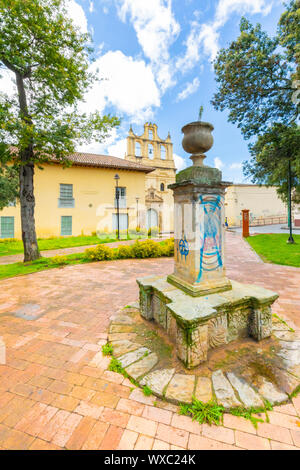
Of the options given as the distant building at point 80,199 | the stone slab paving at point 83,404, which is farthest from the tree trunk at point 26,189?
the distant building at point 80,199

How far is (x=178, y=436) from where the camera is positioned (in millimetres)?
1524

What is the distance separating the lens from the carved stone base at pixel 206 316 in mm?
2148

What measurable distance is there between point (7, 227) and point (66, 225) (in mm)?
4556

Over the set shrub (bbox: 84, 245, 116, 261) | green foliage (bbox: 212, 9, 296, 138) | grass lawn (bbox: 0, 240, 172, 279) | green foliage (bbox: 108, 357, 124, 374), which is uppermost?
green foliage (bbox: 212, 9, 296, 138)

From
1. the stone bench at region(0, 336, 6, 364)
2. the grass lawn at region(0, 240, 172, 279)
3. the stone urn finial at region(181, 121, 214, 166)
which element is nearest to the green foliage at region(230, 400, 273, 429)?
the stone bench at region(0, 336, 6, 364)

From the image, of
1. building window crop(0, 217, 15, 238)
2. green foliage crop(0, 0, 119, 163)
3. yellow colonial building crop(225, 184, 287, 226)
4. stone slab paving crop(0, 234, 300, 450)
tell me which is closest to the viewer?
stone slab paving crop(0, 234, 300, 450)

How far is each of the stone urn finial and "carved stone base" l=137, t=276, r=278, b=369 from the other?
187cm

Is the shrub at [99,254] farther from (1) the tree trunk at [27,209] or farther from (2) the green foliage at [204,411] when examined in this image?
(2) the green foliage at [204,411]

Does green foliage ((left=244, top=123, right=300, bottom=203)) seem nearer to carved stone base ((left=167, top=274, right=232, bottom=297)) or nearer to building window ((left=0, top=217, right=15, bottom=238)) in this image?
carved stone base ((left=167, top=274, right=232, bottom=297))

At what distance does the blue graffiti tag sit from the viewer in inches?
112

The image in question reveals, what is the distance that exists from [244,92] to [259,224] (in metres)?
23.8

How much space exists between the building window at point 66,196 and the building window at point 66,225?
3.72ft

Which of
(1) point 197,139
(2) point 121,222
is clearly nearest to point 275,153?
(1) point 197,139

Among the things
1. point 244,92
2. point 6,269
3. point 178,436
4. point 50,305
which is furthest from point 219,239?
point 244,92
